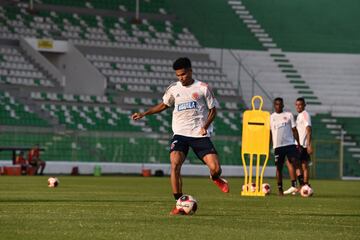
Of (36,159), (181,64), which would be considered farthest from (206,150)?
(36,159)

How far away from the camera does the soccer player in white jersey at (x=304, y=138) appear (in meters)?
25.0

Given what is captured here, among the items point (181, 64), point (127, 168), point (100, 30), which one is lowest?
point (127, 168)

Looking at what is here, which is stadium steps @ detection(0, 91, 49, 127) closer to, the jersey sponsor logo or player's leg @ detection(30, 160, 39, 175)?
player's leg @ detection(30, 160, 39, 175)

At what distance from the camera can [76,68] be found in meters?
48.2

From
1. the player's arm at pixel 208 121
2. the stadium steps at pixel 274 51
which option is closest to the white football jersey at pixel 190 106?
the player's arm at pixel 208 121

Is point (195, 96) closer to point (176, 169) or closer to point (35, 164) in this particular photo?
point (176, 169)

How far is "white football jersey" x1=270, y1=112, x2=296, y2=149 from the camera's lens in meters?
24.2

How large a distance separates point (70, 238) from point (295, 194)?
47.8ft

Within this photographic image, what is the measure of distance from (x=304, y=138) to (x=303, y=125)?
13.6 inches

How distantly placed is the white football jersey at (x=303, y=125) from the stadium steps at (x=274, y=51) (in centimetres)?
2533

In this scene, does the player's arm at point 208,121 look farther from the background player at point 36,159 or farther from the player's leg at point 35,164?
the player's leg at point 35,164

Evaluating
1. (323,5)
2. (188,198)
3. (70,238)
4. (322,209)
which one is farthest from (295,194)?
(323,5)

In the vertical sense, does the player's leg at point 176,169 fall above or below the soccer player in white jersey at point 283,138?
below

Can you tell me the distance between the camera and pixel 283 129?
79.7ft
